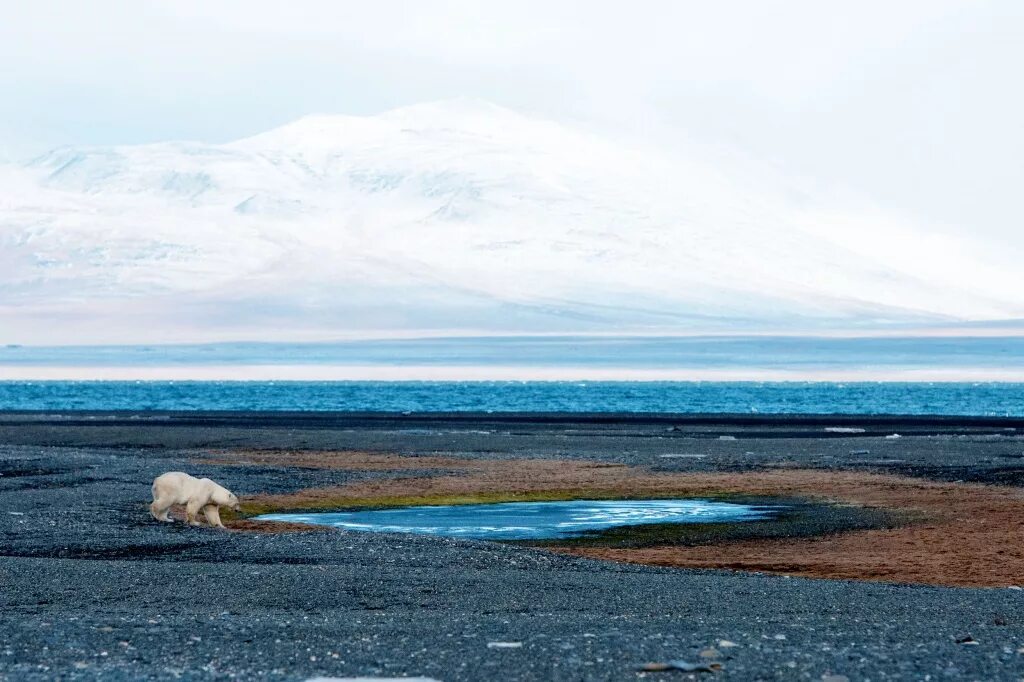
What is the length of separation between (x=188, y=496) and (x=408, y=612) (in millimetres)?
11977

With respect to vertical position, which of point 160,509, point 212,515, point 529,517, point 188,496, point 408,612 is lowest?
point 529,517

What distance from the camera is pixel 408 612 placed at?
697 inches

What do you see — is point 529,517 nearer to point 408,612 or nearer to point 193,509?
point 193,509

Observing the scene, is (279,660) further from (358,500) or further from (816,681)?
(358,500)

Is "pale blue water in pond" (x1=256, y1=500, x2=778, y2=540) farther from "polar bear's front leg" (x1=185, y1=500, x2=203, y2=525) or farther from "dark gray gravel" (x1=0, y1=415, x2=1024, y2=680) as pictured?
"dark gray gravel" (x1=0, y1=415, x2=1024, y2=680)

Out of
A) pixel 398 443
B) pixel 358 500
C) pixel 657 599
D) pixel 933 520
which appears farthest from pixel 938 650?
pixel 398 443

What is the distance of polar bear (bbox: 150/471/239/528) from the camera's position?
28656mm

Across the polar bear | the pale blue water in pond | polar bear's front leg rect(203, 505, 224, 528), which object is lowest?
the pale blue water in pond

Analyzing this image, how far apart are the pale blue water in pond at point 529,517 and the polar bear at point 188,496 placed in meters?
2.76

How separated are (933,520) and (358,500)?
44.7ft

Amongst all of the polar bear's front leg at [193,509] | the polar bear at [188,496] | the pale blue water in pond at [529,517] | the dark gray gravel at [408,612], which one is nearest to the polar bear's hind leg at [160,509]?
the polar bear at [188,496]

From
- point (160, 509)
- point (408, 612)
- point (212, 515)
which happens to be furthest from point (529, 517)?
point (408, 612)

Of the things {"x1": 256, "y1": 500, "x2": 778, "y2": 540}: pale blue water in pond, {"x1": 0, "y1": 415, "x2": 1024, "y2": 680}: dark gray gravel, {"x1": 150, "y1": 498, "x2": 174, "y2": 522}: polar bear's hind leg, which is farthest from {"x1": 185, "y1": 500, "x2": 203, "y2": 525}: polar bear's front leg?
{"x1": 256, "y1": 500, "x2": 778, "y2": 540}: pale blue water in pond

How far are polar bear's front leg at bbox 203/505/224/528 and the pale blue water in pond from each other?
2647 millimetres
